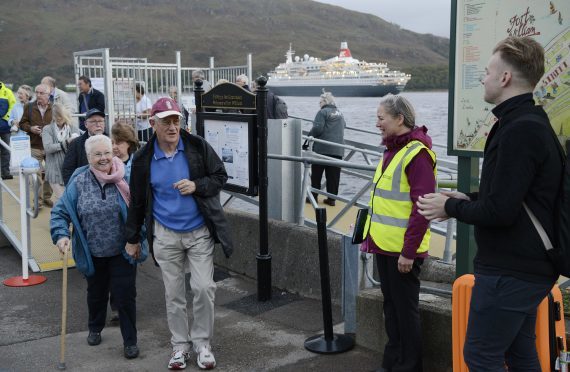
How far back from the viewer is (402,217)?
3.76m

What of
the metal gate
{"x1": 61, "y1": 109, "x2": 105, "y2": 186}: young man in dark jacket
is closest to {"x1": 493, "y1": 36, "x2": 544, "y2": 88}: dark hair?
{"x1": 61, "y1": 109, "x2": 105, "y2": 186}: young man in dark jacket

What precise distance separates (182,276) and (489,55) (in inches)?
97.2

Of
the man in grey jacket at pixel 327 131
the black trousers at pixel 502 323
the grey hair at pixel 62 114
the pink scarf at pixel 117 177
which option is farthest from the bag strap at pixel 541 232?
the man in grey jacket at pixel 327 131

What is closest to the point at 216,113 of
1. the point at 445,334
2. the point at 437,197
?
the point at 445,334

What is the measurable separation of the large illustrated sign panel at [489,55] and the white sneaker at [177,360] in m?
2.25

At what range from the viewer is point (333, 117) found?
10.5 meters

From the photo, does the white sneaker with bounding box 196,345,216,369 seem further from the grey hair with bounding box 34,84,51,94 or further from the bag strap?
the grey hair with bounding box 34,84,51,94

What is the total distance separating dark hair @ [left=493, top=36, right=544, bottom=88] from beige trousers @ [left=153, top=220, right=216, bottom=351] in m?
2.50

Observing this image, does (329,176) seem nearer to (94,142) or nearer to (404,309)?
(94,142)

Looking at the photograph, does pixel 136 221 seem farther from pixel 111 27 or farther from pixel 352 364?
pixel 111 27

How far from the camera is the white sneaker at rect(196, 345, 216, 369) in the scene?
14.5 ft

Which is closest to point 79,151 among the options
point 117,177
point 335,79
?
point 117,177

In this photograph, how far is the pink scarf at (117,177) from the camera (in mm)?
4664

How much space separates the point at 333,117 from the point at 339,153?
0.59 m
